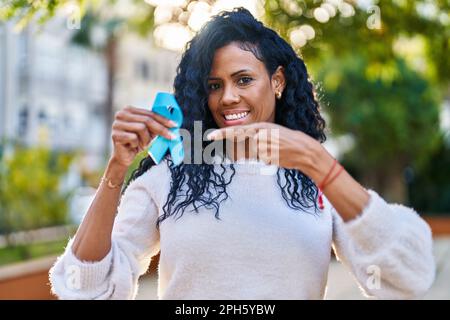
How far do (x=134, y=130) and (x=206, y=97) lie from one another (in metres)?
0.41

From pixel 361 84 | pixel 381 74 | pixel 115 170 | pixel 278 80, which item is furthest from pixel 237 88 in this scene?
pixel 361 84

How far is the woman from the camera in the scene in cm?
175

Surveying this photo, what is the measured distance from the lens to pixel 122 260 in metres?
1.98

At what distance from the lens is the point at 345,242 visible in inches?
77.5

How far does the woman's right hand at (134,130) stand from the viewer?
174 centimetres

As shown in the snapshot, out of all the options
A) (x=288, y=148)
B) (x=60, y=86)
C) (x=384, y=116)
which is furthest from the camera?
(x=60, y=86)

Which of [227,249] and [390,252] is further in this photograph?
[227,249]

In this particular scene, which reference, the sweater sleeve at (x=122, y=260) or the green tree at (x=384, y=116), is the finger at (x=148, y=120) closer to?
the sweater sleeve at (x=122, y=260)

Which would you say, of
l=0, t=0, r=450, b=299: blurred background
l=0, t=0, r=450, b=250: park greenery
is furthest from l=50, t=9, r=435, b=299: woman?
l=0, t=0, r=450, b=250: park greenery

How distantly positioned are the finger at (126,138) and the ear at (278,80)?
581 mm

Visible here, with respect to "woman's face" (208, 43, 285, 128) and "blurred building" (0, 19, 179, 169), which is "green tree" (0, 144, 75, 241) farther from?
"blurred building" (0, 19, 179, 169)

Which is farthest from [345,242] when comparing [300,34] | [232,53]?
[300,34]

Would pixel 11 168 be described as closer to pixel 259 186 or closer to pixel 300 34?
pixel 300 34

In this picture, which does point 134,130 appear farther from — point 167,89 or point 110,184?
point 167,89
